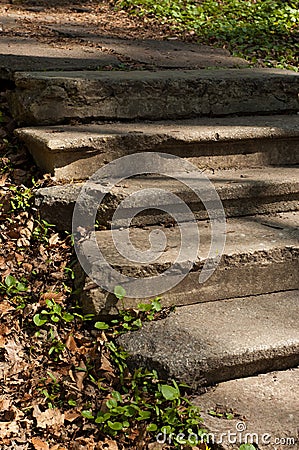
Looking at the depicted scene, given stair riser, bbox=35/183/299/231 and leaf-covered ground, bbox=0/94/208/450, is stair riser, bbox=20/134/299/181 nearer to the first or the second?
stair riser, bbox=35/183/299/231

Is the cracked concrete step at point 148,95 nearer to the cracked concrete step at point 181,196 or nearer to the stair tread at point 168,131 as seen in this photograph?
the stair tread at point 168,131

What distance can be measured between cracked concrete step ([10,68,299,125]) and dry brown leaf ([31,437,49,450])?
193cm

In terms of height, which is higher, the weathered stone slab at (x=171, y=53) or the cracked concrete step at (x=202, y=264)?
the weathered stone slab at (x=171, y=53)

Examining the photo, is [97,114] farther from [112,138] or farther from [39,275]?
[39,275]

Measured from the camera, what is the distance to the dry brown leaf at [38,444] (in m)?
2.58

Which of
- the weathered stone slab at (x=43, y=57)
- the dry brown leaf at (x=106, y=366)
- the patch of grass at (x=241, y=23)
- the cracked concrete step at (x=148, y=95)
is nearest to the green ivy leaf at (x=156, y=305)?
the dry brown leaf at (x=106, y=366)

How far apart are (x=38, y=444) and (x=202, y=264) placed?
1081mm

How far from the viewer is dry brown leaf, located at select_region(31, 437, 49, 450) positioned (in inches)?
101

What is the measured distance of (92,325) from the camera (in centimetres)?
299

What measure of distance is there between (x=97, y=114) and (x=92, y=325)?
1.47 metres

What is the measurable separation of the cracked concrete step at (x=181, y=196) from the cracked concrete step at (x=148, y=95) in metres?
0.60

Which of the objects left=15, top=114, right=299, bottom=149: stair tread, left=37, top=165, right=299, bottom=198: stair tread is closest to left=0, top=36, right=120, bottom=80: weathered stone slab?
left=15, top=114, right=299, bottom=149: stair tread

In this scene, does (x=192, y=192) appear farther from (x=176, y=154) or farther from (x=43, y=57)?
(x=43, y=57)

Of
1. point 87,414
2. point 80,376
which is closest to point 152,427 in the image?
point 87,414
